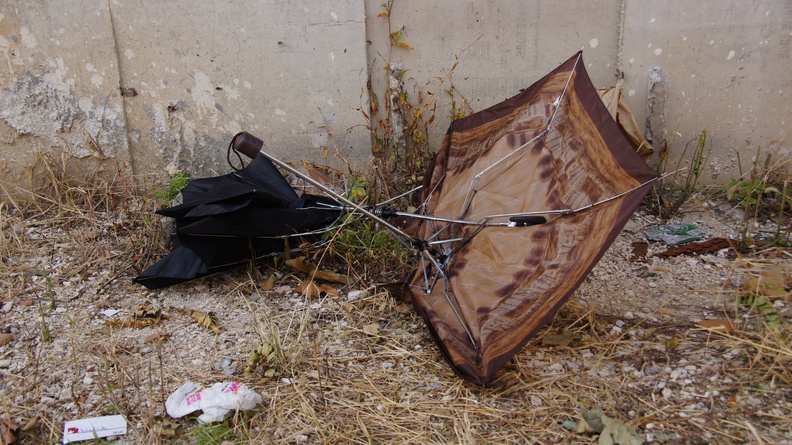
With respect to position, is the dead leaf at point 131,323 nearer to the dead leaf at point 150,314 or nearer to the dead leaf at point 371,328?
the dead leaf at point 150,314

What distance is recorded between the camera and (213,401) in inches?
77.4

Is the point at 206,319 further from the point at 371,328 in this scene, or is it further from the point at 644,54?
the point at 644,54

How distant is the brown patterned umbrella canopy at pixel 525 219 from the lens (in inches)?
80.2

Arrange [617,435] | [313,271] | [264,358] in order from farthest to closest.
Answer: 1. [313,271]
2. [264,358]
3. [617,435]

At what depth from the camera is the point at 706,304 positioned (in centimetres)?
264

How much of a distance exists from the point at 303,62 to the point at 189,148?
0.94 meters

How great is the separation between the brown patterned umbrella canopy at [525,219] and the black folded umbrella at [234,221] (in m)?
0.74

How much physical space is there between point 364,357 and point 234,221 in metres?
0.93

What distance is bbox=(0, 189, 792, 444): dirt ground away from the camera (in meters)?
1.92

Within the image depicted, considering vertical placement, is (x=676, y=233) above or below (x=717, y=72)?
below

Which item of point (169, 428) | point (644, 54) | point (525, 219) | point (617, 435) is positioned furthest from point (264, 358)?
point (644, 54)

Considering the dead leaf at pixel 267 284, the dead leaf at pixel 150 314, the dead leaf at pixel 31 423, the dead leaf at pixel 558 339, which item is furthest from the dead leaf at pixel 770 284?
the dead leaf at pixel 31 423

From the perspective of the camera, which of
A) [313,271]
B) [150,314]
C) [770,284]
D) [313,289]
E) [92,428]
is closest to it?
[92,428]

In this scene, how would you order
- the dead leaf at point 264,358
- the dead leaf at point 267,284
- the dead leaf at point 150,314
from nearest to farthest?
the dead leaf at point 264,358
the dead leaf at point 150,314
the dead leaf at point 267,284
